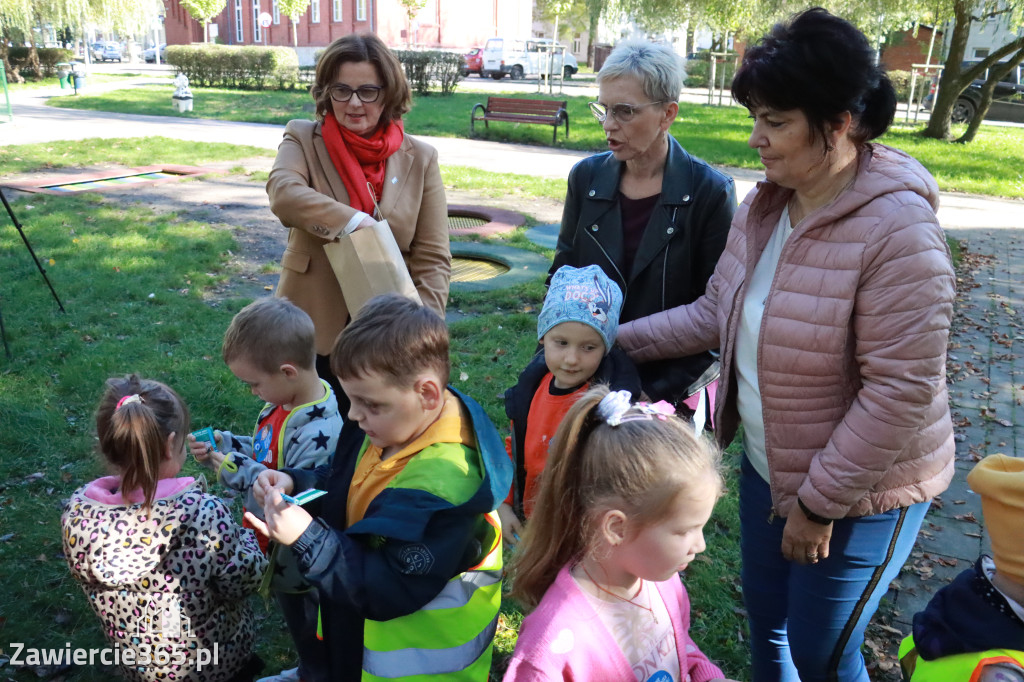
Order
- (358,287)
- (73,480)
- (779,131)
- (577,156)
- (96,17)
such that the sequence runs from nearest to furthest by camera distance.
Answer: (779,131) → (358,287) → (73,480) → (577,156) → (96,17)

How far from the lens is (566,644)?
1701 mm

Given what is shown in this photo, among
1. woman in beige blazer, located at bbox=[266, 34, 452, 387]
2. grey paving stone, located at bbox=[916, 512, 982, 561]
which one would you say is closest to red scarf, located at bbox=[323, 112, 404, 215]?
woman in beige blazer, located at bbox=[266, 34, 452, 387]

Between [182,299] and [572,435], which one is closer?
[572,435]

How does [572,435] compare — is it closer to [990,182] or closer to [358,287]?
[358,287]

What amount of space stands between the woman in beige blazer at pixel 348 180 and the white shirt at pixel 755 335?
4.83ft

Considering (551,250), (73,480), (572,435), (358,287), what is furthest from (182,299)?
(572,435)

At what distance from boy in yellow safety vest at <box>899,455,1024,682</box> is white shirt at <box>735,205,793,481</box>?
0.66 meters

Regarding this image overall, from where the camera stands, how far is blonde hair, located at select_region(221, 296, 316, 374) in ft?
8.86

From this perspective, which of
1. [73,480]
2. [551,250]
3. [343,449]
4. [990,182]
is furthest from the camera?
[990,182]

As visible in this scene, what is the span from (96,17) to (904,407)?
106 ft

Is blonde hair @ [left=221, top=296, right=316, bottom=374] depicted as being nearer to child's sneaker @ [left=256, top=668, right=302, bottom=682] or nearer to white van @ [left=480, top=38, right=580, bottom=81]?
child's sneaker @ [left=256, top=668, right=302, bottom=682]

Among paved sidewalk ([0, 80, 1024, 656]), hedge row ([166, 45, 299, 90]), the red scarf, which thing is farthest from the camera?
hedge row ([166, 45, 299, 90])

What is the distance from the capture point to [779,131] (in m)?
2.09

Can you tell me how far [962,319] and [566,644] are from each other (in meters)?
7.29
